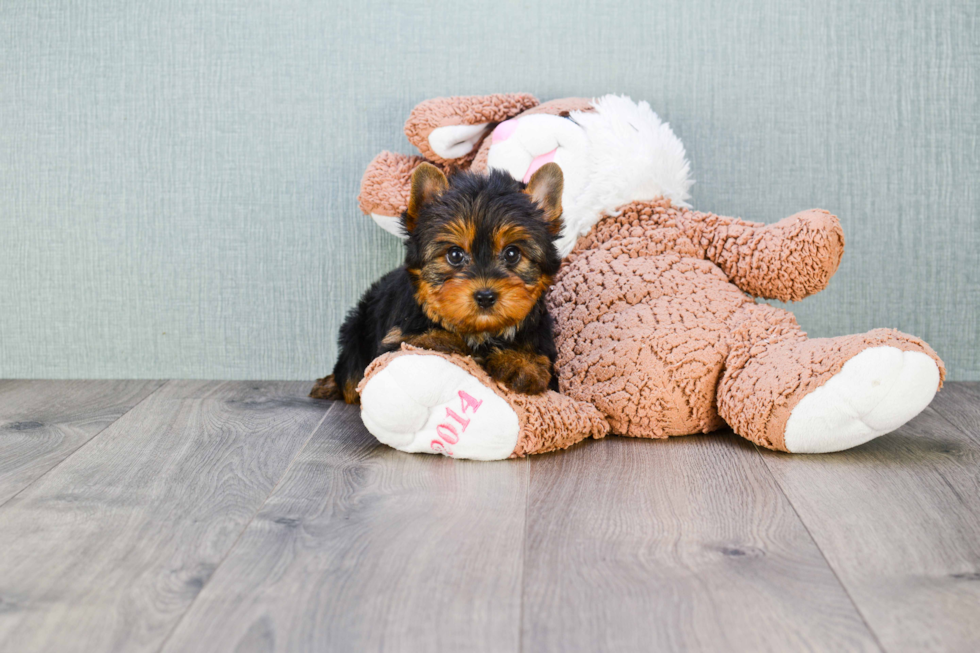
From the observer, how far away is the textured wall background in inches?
106

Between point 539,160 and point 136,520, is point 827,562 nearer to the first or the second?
point 136,520

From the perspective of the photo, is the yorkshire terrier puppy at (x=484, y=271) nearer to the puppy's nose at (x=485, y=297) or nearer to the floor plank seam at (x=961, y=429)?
the puppy's nose at (x=485, y=297)

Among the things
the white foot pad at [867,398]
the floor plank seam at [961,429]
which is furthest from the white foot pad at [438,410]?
the floor plank seam at [961,429]

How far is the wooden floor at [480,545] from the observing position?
3.75 ft

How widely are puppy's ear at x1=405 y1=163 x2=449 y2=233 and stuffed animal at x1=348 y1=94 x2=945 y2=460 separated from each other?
0.34 metres

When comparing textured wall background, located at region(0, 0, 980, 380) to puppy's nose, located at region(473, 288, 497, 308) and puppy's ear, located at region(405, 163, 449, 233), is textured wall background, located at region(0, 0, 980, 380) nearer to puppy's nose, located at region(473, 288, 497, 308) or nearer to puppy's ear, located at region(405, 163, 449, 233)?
puppy's ear, located at region(405, 163, 449, 233)

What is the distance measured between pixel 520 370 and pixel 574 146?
2.43ft

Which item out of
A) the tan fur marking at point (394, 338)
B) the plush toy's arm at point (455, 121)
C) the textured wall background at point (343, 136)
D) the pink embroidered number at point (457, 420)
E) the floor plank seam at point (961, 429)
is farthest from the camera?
the textured wall background at point (343, 136)

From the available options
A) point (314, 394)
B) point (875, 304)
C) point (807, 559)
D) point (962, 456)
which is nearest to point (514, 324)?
point (807, 559)

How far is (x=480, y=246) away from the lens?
179cm

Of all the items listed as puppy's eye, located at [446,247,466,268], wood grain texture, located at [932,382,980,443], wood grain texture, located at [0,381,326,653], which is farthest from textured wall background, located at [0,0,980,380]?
puppy's eye, located at [446,247,466,268]

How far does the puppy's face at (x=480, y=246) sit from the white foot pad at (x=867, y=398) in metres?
0.68

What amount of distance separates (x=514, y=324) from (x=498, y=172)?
0.38 metres

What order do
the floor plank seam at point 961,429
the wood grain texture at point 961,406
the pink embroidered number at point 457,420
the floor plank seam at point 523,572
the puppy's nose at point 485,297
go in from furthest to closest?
the wood grain texture at point 961,406, the floor plank seam at point 961,429, the pink embroidered number at point 457,420, the puppy's nose at point 485,297, the floor plank seam at point 523,572
